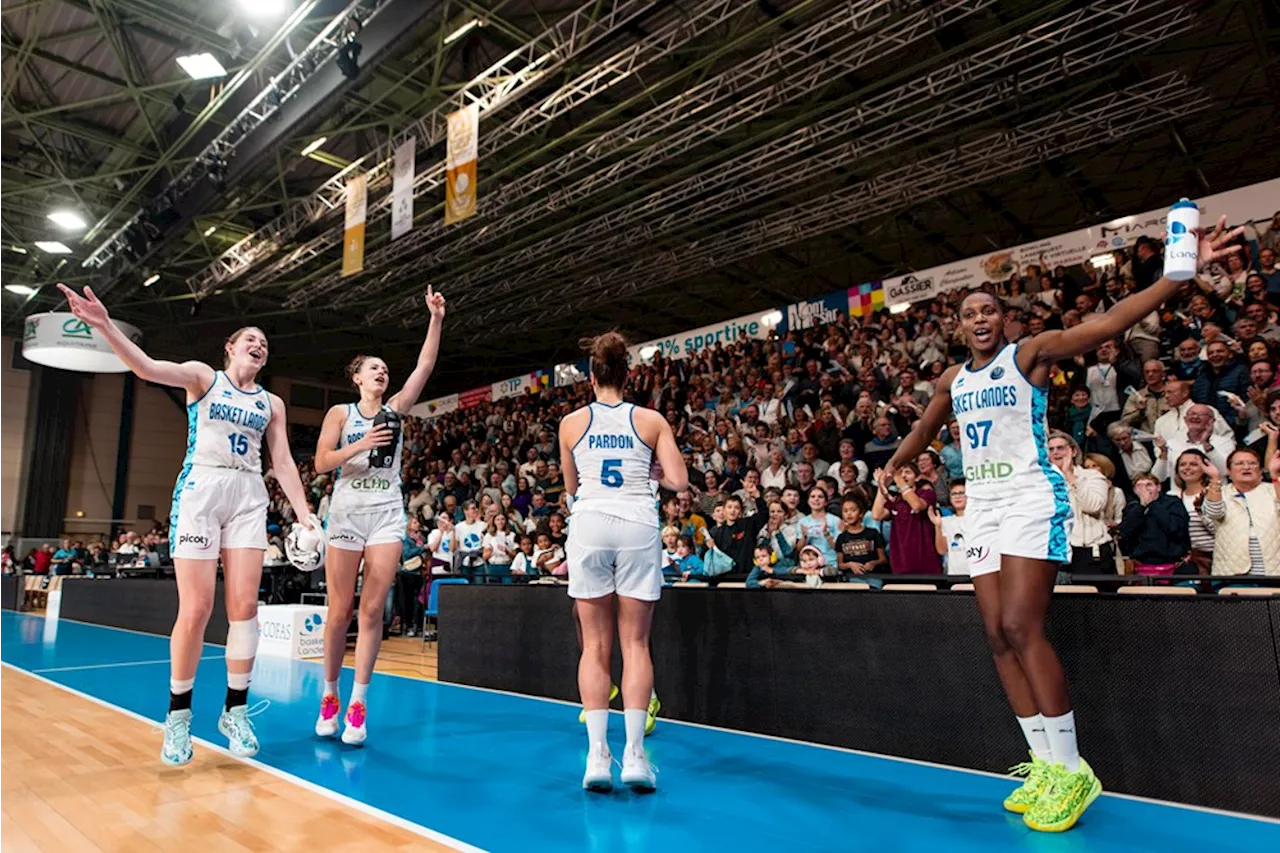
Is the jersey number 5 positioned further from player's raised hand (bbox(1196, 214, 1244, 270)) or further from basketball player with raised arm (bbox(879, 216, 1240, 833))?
player's raised hand (bbox(1196, 214, 1244, 270))

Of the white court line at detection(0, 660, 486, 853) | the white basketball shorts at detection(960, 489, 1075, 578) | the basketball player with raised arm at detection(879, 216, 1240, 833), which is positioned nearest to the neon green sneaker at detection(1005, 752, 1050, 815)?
the basketball player with raised arm at detection(879, 216, 1240, 833)

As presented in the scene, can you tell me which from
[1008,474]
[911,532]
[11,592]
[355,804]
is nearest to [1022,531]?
[1008,474]

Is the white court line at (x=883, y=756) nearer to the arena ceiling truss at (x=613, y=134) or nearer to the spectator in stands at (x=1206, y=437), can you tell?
the spectator in stands at (x=1206, y=437)

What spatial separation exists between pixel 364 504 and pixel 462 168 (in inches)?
257

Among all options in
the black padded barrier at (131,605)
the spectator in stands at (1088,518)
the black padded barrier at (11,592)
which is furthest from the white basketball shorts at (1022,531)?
the black padded barrier at (11,592)

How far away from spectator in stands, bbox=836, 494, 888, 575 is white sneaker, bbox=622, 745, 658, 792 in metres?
3.13

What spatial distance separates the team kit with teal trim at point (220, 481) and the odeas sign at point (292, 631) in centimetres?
448

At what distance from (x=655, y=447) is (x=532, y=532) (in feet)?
23.2

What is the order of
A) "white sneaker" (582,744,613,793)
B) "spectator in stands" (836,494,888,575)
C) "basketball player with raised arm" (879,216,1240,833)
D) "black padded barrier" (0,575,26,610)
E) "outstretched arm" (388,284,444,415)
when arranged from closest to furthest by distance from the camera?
"basketball player with raised arm" (879,216,1240,833), "white sneaker" (582,744,613,793), "outstretched arm" (388,284,444,415), "spectator in stands" (836,494,888,575), "black padded barrier" (0,575,26,610)

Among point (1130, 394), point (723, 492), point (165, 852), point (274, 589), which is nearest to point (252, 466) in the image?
point (165, 852)

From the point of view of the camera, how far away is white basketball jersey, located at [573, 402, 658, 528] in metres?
3.14

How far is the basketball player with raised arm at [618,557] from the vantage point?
304 cm

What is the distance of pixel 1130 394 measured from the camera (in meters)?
7.11

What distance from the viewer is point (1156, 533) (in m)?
5.10
